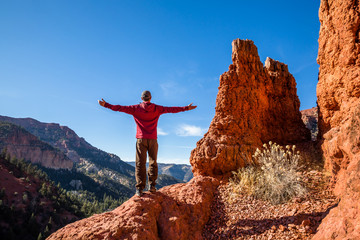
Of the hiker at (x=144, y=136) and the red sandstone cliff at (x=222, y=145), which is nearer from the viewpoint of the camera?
the red sandstone cliff at (x=222, y=145)

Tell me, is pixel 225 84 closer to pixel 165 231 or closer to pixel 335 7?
pixel 335 7

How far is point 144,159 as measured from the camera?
4.97 m

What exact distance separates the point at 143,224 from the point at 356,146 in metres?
3.96

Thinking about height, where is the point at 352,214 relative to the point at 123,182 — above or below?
above

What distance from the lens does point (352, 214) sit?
2.71 meters

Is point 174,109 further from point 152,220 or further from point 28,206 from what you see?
point 28,206

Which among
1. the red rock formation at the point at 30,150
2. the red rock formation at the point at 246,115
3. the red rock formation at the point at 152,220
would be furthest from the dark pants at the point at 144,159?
the red rock formation at the point at 30,150

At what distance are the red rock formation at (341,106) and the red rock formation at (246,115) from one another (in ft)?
5.95

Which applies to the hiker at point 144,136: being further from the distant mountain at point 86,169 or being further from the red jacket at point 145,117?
the distant mountain at point 86,169

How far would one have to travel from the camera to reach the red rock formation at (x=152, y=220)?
3.88 meters

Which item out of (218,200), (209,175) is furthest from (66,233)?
(209,175)

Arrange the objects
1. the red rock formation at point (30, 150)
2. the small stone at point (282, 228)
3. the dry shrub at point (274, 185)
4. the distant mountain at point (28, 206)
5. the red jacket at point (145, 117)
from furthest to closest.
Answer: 1. the red rock formation at point (30, 150)
2. the distant mountain at point (28, 206)
3. the red jacket at point (145, 117)
4. the dry shrub at point (274, 185)
5. the small stone at point (282, 228)

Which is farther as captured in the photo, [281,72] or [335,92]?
[281,72]

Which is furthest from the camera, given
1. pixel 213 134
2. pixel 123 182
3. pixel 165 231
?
pixel 123 182
